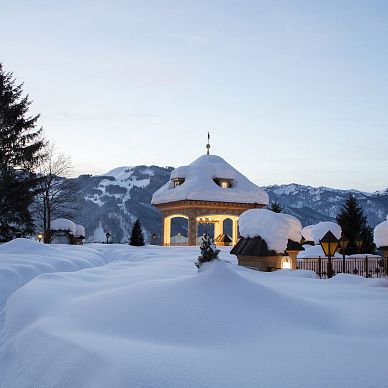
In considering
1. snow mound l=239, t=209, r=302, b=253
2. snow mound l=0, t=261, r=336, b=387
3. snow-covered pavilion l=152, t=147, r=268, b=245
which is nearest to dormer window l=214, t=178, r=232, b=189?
snow-covered pavilion l=152, t=147, r=268, b=245

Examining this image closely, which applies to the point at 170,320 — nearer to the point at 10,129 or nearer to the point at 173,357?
the point at 173,357

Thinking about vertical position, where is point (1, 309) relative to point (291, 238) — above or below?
below

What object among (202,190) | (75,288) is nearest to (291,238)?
(75,288)

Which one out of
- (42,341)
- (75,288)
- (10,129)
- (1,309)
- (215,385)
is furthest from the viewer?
(10,129)

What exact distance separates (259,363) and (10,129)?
27.6 m

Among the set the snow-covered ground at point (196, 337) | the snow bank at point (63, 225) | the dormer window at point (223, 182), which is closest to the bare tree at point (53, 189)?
the snow bank at point (63, 225)

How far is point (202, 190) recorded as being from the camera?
32.6 meters

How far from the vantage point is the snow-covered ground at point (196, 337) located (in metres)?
4.08

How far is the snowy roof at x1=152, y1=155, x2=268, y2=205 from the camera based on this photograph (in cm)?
3272

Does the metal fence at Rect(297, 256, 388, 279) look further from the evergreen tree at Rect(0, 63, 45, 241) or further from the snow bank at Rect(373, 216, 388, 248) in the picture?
the evergreen tree at Rect(0, 63, 45, 241)

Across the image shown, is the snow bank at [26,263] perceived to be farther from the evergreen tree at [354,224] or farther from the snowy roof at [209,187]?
the evergreen tree at [354,224]

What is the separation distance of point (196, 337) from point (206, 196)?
27.3 m

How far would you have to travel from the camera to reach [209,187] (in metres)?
33.2

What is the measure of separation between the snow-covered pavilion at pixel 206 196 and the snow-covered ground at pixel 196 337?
23.7 m
